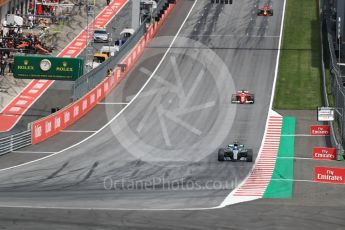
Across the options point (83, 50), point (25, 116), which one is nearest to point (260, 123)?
point (25, 116)

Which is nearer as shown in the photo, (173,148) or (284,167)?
(284,167)

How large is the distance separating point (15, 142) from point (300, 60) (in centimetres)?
3327

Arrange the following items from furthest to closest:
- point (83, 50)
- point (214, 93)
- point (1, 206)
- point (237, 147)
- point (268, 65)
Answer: point (83, 50) → point (268, 65) → point (214, 93) → point (237, 147) → point (1, 206)

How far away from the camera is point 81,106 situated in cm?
6047

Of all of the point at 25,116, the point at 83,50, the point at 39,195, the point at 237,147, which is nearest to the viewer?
the point at 39,195

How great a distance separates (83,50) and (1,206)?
46.7 metres

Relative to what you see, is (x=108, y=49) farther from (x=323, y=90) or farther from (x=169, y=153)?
(x=169, y=153)

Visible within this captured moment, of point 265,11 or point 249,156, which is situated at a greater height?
point 265,11

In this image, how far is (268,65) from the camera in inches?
2928

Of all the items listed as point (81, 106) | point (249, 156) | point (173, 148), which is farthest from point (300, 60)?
point (249, 156)

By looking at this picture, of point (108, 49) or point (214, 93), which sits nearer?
point (214, 93)

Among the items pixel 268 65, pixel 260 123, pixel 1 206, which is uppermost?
pixel 268 65

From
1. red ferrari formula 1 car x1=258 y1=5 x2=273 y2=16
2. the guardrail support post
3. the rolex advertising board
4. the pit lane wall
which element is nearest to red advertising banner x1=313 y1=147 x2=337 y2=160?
the guardrail support post

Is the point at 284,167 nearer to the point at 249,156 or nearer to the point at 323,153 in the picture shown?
the point at 249,156
